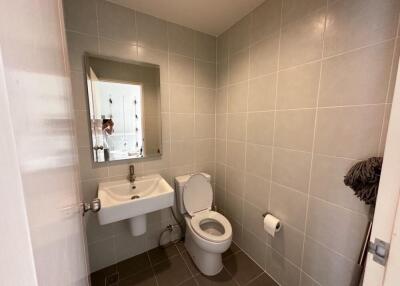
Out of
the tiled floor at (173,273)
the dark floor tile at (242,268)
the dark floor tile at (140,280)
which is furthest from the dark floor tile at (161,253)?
the dark floor tile at (242,268)

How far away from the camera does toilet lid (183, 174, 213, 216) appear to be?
5.61ft

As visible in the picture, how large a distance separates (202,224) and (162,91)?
140 centimetres

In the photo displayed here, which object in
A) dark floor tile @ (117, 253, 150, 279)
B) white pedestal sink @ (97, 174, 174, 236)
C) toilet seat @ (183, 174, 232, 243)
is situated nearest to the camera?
white pedestal sink @ (97, 174, 174, 236)

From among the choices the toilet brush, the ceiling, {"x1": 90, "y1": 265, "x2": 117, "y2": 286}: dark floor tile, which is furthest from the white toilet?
the ceiling

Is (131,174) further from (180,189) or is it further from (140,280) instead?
(140,280)

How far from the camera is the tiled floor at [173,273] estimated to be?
142cm

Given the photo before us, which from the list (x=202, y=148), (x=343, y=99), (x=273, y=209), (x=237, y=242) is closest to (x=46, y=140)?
(x=343, y=99)

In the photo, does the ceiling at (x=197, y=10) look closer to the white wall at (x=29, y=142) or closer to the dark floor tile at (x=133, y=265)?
the white wall at (x=29, y=142)

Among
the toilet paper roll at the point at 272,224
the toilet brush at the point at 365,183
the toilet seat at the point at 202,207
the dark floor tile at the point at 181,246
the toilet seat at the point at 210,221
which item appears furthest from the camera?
the dark floor tile at the point at 181,246

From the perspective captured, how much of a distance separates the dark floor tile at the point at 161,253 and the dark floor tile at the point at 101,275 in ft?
1.12

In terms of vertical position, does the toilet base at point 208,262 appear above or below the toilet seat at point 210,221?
below

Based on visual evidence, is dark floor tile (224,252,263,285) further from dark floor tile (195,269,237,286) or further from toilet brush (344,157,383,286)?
toilet brush (344,157,383,286)

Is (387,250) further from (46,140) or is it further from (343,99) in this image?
(46,140)

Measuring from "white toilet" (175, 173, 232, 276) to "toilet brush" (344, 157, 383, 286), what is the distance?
0.83 metres
